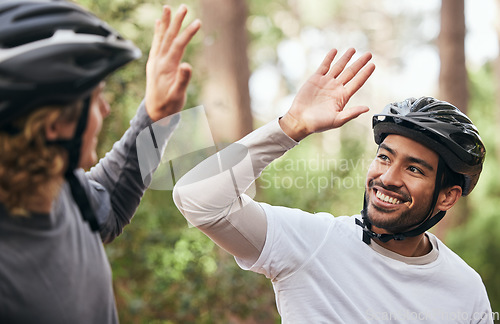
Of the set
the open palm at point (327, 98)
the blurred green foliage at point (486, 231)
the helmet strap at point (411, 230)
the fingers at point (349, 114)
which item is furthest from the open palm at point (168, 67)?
the blurred green foliage at point (486, 231)

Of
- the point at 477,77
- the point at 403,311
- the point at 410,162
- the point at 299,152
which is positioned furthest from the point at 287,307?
the point at 477,77

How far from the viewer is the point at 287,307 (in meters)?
2.23

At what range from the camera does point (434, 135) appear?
248 centimetres

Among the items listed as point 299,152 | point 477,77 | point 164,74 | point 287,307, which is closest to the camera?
point 164,74

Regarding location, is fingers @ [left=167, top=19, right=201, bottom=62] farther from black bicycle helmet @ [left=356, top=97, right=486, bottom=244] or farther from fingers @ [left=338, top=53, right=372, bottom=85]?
black bicycle helmet @ [left=356, top=97, right=486, bottom=244]

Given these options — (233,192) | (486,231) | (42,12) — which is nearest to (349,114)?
(233,192)

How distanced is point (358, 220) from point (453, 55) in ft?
23.8

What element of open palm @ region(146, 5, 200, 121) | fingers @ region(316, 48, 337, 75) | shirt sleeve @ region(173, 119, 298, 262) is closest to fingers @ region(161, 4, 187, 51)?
open palm @ region(146, 5, 200, 121)

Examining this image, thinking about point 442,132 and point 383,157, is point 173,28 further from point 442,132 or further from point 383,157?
point 442,132

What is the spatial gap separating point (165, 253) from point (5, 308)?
353cm

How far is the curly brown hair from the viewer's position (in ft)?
4.08

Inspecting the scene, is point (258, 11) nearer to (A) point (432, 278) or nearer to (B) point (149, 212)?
(B) point (149, 212)

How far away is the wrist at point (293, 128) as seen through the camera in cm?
209

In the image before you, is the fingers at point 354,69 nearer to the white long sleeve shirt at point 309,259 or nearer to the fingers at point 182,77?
the white long sleeve shirt at point 309,259
